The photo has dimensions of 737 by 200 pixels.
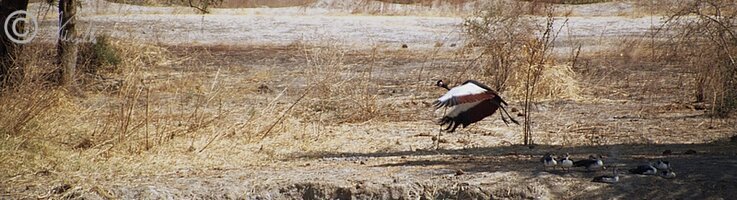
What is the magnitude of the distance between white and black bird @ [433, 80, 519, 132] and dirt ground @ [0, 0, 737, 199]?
0.92 ft

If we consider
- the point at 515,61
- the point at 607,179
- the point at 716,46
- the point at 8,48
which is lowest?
the point at 515,61

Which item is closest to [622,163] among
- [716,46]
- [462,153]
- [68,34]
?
[462,153]

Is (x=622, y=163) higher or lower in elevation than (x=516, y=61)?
higher

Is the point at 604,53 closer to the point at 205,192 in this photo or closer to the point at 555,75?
the point at 555,75

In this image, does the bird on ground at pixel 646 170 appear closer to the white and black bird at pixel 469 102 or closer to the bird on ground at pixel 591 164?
the bird on ground at pixel 591 164

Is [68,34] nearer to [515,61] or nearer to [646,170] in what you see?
[515,61]

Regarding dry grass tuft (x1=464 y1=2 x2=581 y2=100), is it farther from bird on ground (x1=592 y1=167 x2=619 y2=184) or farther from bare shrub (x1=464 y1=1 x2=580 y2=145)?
bird on ground (x1=592 y1=167 x2=619 y2=184)

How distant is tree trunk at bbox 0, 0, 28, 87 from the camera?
9961 millimetres

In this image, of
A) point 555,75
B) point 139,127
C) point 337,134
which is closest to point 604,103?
point 555,75

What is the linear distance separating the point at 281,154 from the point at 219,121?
104 cm

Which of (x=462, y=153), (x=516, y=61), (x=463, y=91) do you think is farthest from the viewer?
(x=516, y=61)

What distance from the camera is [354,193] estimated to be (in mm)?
7938

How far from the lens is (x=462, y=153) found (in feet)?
30.9

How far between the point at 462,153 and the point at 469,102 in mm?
525
